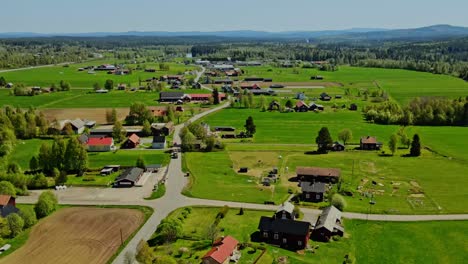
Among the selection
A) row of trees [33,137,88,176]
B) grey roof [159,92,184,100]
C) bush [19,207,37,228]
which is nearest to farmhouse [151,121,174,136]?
row of trees [33,137,88,176]

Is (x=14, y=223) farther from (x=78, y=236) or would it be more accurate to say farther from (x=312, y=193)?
(x=312, y=193)

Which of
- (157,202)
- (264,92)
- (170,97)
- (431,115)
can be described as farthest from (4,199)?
(264,92)

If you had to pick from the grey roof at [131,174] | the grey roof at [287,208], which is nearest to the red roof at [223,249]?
the grey roof at [287,208]

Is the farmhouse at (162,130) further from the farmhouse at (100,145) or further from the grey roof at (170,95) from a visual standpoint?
the grey roof at (170,95)

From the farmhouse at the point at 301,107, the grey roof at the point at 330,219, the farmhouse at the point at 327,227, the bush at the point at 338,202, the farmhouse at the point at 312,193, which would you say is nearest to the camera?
the farmhouse at the point at 327,227

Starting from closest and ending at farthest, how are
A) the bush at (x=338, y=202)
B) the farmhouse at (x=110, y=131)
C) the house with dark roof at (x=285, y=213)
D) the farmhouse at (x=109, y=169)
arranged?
the house with dark roof at (x=285, y=213) < the bush at (x=338, y=202) < the farmhouse at (x=109, y=169) < the farmhouse at (x=110, y=131)

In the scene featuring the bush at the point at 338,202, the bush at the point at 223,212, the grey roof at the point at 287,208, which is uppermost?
the grey roof at the point at 287,208

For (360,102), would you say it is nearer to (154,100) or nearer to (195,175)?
(154,100)

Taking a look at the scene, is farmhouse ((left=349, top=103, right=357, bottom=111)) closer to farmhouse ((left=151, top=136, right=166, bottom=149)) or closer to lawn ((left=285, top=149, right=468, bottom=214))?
lawn ((left=285, top=149, right=468, bottom=214))
